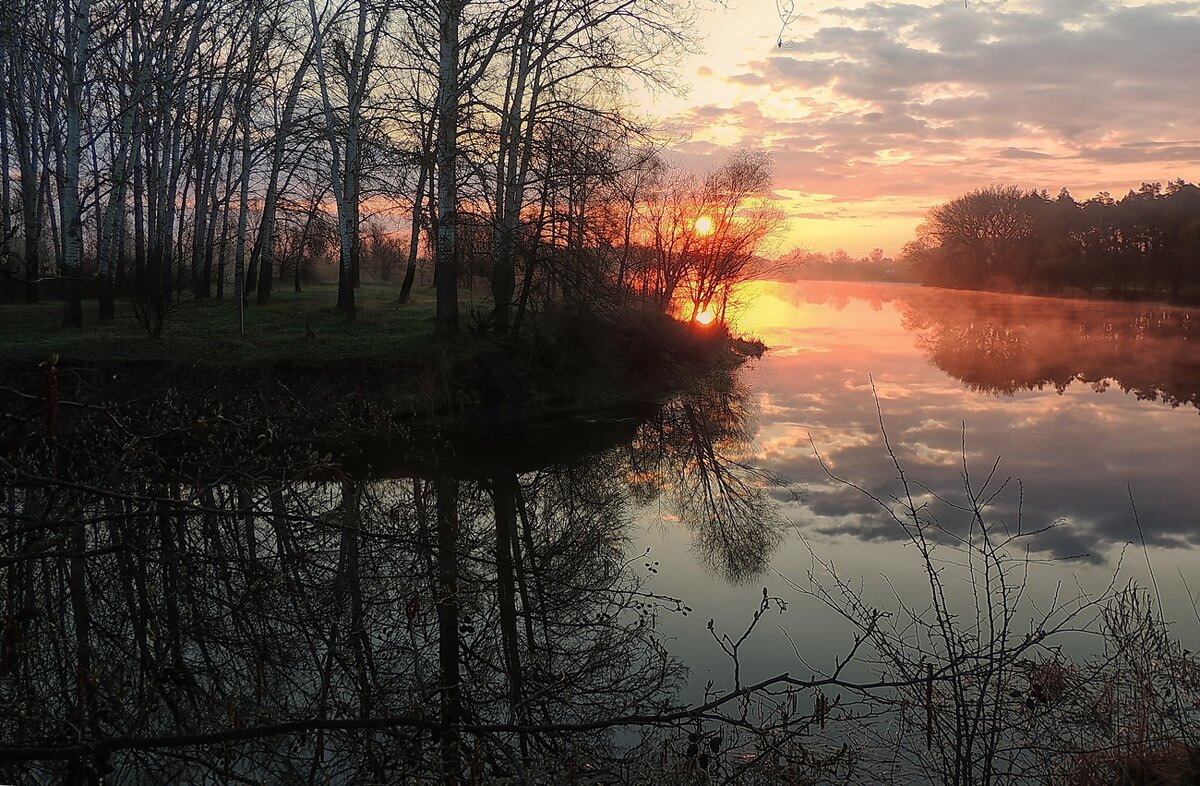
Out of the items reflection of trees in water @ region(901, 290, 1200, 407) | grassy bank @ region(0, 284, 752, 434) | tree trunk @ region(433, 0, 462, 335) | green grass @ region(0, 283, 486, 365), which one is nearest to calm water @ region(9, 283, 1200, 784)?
grassy bank @ region(0, 284, 752, 434)

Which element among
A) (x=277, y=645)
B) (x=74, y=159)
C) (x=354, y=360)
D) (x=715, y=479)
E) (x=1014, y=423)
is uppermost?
(x=74, y=159)

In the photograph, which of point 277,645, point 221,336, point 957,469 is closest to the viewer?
point 277,645

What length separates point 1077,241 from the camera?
69.9m

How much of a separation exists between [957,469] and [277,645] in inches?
526

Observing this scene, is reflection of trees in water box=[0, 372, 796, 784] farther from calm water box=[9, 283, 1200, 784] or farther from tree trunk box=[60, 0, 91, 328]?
tree trunk box=[60, 0, 91, 328]

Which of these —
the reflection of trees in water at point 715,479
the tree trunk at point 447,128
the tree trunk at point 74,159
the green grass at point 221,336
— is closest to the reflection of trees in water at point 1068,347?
the reflection of trees in water at point 715,479

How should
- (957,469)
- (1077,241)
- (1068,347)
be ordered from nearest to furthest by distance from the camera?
(957,469) < (1068,347) < (1077,241)

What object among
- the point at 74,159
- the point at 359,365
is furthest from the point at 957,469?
the point at 74,159

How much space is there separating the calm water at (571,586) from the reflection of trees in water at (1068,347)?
3.92 metres

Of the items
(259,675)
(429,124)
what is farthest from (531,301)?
(259,675)

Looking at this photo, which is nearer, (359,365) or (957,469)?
(957,469)

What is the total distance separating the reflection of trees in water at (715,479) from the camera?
11391 mm

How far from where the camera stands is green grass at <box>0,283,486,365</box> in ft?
52.2

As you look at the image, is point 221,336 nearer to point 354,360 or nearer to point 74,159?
point 354,360
